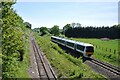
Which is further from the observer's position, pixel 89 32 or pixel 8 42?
pixel 89 32

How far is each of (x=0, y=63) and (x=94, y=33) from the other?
126908mm

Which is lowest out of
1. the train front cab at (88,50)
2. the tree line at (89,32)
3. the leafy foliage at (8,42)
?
the tree line at (89,32)

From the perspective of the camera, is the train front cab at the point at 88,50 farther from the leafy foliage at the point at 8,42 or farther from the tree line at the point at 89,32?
the tree line at the point at 89,32

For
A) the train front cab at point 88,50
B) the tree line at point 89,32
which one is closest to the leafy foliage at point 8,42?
the train front cab at point 88,50

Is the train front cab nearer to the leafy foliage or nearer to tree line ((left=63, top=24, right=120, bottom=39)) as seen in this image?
the leafy foliage

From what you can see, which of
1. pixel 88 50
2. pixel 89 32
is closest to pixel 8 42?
pixel 88 50

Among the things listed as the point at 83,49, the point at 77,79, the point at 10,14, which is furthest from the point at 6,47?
the point at 83,49

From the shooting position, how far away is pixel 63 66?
102 feet

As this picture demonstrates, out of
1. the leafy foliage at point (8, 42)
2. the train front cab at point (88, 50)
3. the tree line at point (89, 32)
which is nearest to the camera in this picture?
the leafy foliage at point (8, 42)

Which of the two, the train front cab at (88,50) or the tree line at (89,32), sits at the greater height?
the train front cab at (88,50)

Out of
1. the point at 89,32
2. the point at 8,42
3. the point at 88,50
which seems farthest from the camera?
the point at 89,32

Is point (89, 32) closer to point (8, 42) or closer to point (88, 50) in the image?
point (88, 50)

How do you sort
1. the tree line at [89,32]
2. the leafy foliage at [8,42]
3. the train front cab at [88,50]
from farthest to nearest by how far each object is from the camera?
the tree line at [89,32] → the train front cab at [88,50] → the leafy foliage at [8,42]

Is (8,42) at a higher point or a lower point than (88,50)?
higher
